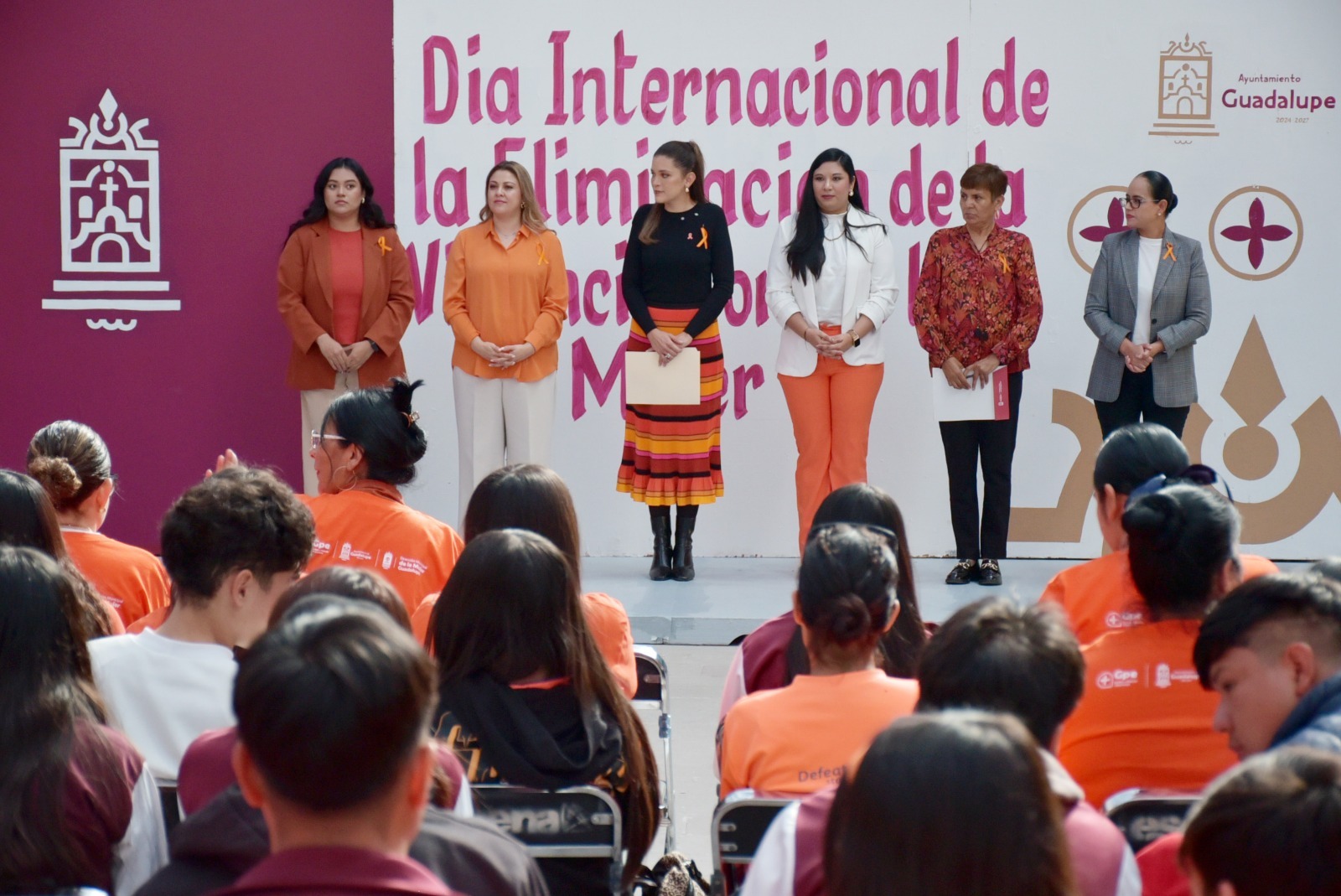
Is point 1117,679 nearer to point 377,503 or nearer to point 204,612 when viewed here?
point 204,612

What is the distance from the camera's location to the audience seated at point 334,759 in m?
1.29

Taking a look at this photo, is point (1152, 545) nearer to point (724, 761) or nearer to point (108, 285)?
point (724, 761)

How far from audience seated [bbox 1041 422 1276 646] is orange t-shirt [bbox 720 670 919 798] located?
0.61m

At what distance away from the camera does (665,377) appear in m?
6.32

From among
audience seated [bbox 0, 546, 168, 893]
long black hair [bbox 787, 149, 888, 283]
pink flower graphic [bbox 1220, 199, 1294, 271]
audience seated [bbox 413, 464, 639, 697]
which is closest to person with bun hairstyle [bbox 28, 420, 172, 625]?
audience seated [bbox 413, 464, 639, 697]

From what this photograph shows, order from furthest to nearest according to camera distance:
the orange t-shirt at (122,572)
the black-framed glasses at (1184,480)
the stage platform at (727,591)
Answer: the stage platform at (727,591) → the orange t-shirt at (122,572) → the black-framed glasses at (1184,480)

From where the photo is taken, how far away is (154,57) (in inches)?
273

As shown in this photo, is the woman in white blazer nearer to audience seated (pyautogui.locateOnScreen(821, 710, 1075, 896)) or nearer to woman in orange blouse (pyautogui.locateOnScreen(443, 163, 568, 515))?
woman in orange blouse (pyautogui.locateOnScreen(443, 163, 568, 515))

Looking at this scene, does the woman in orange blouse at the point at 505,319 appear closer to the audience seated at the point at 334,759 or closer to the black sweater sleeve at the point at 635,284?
the black sweater sleeve at the point at 635,284

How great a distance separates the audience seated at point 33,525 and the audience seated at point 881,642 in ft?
3.66

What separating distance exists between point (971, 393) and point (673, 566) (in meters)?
1.46

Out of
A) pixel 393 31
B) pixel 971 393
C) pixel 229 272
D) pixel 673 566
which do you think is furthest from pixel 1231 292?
pixel 229 272

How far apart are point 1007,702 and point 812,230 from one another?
4638 millimetres

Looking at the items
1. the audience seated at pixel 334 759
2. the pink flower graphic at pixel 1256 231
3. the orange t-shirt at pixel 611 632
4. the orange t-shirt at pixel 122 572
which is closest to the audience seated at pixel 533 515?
the orange t-shirt at pixel 611 632
